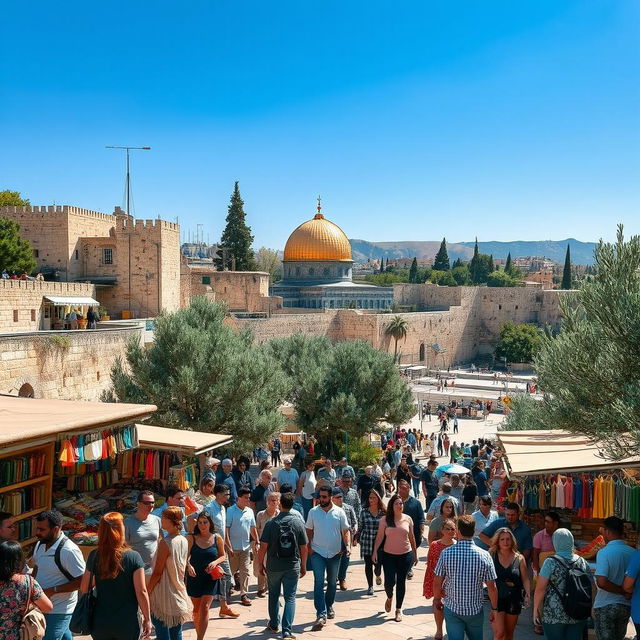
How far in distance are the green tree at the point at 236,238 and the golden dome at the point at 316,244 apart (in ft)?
9.17

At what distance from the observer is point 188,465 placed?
7332mm

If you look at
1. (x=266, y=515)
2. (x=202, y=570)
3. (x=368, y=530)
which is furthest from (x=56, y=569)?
(x=368, y=530)

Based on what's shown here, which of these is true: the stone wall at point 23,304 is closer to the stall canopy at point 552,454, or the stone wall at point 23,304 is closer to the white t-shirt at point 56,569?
the stall canopy at point 552,454

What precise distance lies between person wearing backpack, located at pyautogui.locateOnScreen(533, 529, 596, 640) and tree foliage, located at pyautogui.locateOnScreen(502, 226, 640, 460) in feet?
8.06

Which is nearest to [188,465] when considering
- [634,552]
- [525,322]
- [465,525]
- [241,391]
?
[465,525]

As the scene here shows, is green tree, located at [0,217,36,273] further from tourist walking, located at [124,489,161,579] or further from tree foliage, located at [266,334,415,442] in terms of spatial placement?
tourist walking, located at [124,489,161,579]

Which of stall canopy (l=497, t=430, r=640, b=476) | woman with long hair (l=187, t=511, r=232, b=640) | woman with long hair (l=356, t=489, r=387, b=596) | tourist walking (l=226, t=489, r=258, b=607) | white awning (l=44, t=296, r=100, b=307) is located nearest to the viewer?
woman with long hair (l=187, t=511, r=232, b=640)

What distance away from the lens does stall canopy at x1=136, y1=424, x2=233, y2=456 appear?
7152 millimetres

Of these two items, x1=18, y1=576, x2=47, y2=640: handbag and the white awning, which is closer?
x1=18, y1=576, x2=47, y2=640: handbag

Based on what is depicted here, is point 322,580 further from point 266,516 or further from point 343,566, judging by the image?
point 343,566

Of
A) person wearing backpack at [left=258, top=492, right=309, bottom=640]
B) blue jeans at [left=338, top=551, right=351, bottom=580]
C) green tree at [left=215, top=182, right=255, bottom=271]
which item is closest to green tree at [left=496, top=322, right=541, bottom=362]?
green tree at [left=215, top=182, right=255, bottom=271]

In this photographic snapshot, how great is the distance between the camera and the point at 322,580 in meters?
5.58

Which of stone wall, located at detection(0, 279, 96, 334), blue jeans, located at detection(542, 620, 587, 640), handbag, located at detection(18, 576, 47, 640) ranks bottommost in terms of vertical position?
blue jeans, located at detection(542, 620, 587, 640)

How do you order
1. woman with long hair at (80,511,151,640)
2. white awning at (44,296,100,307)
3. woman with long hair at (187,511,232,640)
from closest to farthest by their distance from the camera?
woman with long hair at (80,511,151,640) < woman with long hair at (187,511,232,640) < white awning at (44,296,100,307)
